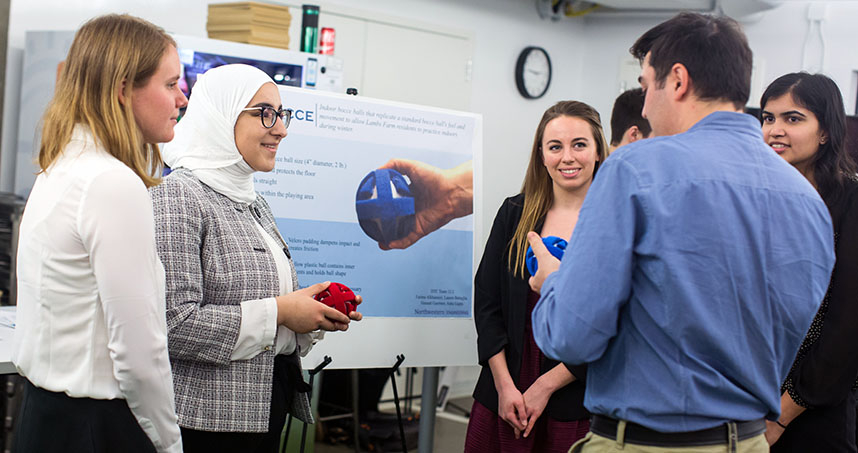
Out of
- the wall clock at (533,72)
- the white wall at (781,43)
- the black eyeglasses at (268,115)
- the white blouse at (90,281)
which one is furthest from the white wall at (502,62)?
the white blouse at (90,281)

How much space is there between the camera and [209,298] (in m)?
1.71

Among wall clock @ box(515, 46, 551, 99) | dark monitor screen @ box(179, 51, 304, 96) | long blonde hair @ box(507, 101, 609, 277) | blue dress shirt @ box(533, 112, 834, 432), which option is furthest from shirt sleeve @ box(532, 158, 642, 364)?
wall clock @ box(515, 46, 551, 99)

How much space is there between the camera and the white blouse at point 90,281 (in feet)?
4.14

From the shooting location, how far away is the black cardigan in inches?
85.5

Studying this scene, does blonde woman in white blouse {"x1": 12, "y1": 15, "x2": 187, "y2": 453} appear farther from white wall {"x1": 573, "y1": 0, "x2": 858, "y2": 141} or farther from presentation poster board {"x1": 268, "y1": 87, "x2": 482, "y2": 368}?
white wall {"x1": 573, "y1": 0, "x2": 858, "y2": 141}

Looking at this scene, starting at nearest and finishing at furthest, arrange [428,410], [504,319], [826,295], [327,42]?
[826,295] < [504,319] < [428,410] < [327,42]

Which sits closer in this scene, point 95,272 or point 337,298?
point 95,272

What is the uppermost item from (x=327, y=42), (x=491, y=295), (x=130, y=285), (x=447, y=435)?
(x=327, y=42)

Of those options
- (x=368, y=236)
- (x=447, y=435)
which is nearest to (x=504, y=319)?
(x=368, y=236)

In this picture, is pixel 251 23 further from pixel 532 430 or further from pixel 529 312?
pixel 532 430

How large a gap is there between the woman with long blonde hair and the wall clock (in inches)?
153

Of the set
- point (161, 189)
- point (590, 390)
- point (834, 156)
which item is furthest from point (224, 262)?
point (834, 156)

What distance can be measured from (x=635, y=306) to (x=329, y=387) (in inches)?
139

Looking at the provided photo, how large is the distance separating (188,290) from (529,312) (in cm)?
101
